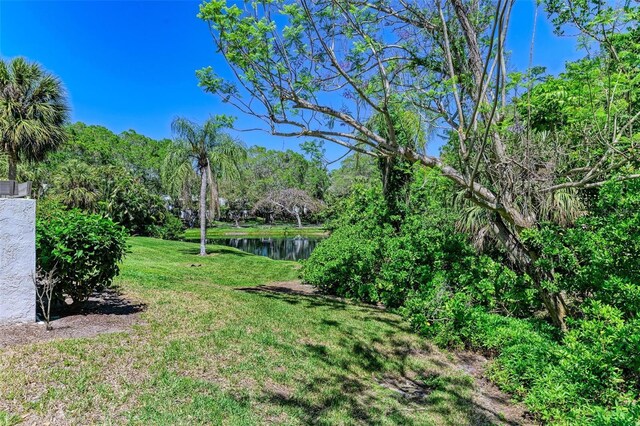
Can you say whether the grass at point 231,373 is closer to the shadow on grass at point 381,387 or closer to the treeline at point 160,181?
the shadow on grass at point 381,387

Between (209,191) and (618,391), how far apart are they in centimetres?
1843

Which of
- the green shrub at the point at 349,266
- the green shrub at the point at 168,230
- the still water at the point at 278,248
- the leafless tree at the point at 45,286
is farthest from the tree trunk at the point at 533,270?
the green shrub at the point at 168,230

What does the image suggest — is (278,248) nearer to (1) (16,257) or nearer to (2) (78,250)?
(2) (78,250)

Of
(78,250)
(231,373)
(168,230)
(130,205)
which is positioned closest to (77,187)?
(130,205)

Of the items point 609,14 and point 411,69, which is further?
point 411,69

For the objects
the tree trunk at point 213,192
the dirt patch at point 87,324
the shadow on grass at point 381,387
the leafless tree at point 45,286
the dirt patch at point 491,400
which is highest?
the tree trunk at point 213,192

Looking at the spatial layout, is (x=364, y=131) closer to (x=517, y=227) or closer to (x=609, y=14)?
(x=517, y=227)

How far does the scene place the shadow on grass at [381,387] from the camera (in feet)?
13.3

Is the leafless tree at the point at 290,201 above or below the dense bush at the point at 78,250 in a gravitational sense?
above

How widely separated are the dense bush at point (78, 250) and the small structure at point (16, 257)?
273 millimetres

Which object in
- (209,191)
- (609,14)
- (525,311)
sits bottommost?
(525,311)

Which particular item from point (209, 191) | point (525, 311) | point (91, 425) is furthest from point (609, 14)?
point (209, 191)

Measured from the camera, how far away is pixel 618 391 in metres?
3.94

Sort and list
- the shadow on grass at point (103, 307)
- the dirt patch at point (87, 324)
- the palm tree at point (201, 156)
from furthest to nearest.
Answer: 1. the palm tree at point (201, 156)
2. the shadow on grass at point (103, 307)
3. the dirt patch at point (87, 324)
